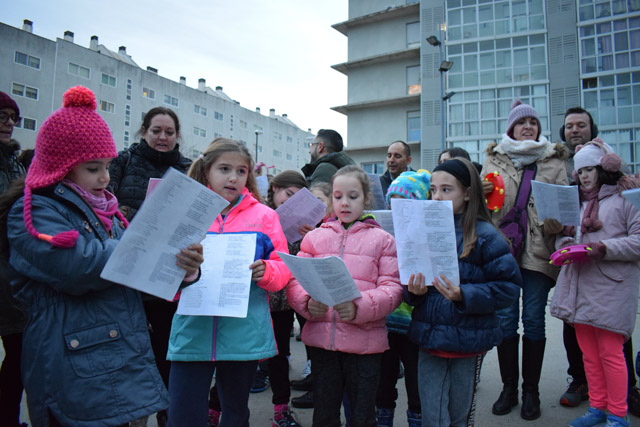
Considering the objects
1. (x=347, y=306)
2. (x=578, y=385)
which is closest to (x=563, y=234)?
(x=578, y=385)

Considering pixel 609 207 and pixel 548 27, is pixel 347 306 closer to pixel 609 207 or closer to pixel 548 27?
pixel 609 207

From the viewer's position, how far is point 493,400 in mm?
3377

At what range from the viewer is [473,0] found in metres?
23.8

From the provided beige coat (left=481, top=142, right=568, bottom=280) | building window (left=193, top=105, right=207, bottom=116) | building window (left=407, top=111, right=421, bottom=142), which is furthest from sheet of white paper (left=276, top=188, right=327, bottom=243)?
building window (left=193, top=105, right=207, bottom=116)

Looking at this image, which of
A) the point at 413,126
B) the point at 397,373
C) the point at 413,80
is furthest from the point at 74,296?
the point at 413,80

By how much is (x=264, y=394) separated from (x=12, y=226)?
8.62 feet

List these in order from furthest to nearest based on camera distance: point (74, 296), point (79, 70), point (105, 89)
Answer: point (105, 89) → point (79, 70) → point (74, 296)

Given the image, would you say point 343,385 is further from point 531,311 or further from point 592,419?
point 592,419

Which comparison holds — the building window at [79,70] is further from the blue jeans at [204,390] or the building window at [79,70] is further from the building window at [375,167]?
the blue jeans at [204,390]

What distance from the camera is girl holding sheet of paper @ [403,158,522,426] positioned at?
219 cm

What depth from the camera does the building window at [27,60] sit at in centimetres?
3047

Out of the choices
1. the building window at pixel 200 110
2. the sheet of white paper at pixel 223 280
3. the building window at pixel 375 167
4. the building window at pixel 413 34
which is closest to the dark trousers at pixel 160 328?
the sheet of white paper at pixel 223 280

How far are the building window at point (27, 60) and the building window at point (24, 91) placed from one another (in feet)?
5.37

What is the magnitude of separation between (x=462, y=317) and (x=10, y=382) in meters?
2.68
